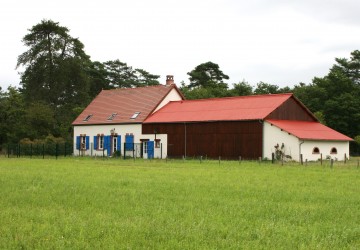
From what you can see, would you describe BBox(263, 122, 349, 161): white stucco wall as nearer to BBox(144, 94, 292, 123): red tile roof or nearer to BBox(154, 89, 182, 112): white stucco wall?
BBox(144, 94, 292, 123): red tile roof

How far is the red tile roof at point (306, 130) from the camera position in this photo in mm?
40906

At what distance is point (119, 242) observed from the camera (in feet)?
29.3

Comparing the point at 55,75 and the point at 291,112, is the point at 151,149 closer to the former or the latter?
the point at 291,112

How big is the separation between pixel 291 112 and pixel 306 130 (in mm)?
3087

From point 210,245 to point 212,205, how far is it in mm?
4769

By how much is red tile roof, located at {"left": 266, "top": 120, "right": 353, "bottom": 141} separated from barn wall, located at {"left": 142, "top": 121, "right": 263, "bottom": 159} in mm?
1984

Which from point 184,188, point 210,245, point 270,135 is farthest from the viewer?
point 270,135

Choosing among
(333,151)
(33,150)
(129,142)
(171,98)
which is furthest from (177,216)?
(171,98)

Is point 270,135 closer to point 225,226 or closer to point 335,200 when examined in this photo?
point 335,200

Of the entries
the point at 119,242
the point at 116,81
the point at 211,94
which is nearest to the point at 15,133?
the point at 211,94

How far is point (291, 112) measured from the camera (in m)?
45.4

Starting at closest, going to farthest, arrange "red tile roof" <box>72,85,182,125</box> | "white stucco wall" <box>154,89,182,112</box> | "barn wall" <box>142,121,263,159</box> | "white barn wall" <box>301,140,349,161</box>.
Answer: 1. "white barn wall" <box>301,140,349,161</box>
2. "barn wall" <box>142,121,263,159</box>
3. "red tile roof" <box>72,85,182,125</box>
4. "white stucco wall" <box>154,89,182,112</box>

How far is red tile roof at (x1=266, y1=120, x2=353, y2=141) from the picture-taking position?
4091 centimetres

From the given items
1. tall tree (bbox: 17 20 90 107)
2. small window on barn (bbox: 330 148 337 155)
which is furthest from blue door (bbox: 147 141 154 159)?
tall tree (bbox: 17 20 90 107)
